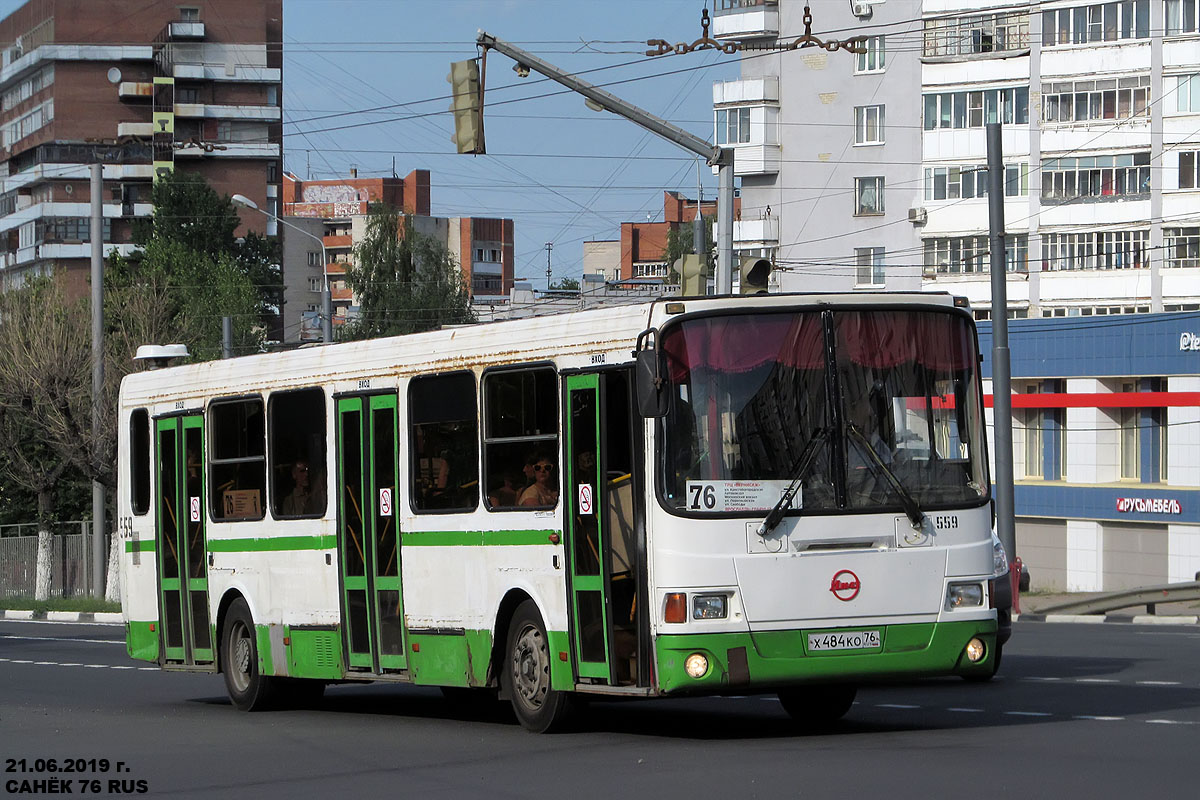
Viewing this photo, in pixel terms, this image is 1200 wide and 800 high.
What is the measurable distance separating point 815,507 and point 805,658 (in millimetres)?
899

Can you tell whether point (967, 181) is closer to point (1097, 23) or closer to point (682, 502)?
point (1097, 23)

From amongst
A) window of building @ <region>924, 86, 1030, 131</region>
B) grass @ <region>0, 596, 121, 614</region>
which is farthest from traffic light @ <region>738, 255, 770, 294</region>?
window of building @ <region>924, 86, 1030, 131</region>

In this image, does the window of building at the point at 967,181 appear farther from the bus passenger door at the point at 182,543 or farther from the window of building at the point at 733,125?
the bus passenger door at the point at 182,543

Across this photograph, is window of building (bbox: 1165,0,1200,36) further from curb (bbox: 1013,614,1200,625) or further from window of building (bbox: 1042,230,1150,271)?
curb (bbox: 1013,614,1200,625)

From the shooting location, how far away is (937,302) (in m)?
12.4

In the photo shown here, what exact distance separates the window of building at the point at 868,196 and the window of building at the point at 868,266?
1.59 meters

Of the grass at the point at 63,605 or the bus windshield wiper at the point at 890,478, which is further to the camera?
the grass at the point at 63,605

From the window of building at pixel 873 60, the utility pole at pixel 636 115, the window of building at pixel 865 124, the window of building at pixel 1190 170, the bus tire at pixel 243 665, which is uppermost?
the window of building at pixel 873 60

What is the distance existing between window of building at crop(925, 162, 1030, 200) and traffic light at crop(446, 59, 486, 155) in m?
51.8

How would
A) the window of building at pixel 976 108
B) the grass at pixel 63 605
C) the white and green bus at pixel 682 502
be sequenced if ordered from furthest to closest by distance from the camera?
the window of building at pixel 976 108 < the grass at pixel 63 605 < the white and green bus at pixel 682 502

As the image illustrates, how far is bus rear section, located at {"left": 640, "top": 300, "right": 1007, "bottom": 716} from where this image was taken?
11547 mm

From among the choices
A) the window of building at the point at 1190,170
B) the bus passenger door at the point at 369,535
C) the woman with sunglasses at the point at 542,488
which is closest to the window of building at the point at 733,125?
the window of building at the point at 1190,170

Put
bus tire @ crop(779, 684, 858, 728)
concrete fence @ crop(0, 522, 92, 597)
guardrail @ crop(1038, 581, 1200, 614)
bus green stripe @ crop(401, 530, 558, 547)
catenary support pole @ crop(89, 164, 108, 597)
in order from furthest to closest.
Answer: concrete fence @ crop(0, 522, 92, 597), catenary support pole @ crop(89, 164, 108, 597), guardrail @ crop(1038, 581, 1200, 614), bus tire @ crop(779, 684, 858, 728), bus green stripe @ crop(401, 530, 558, 547)

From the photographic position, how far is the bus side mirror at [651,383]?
1152 cm
